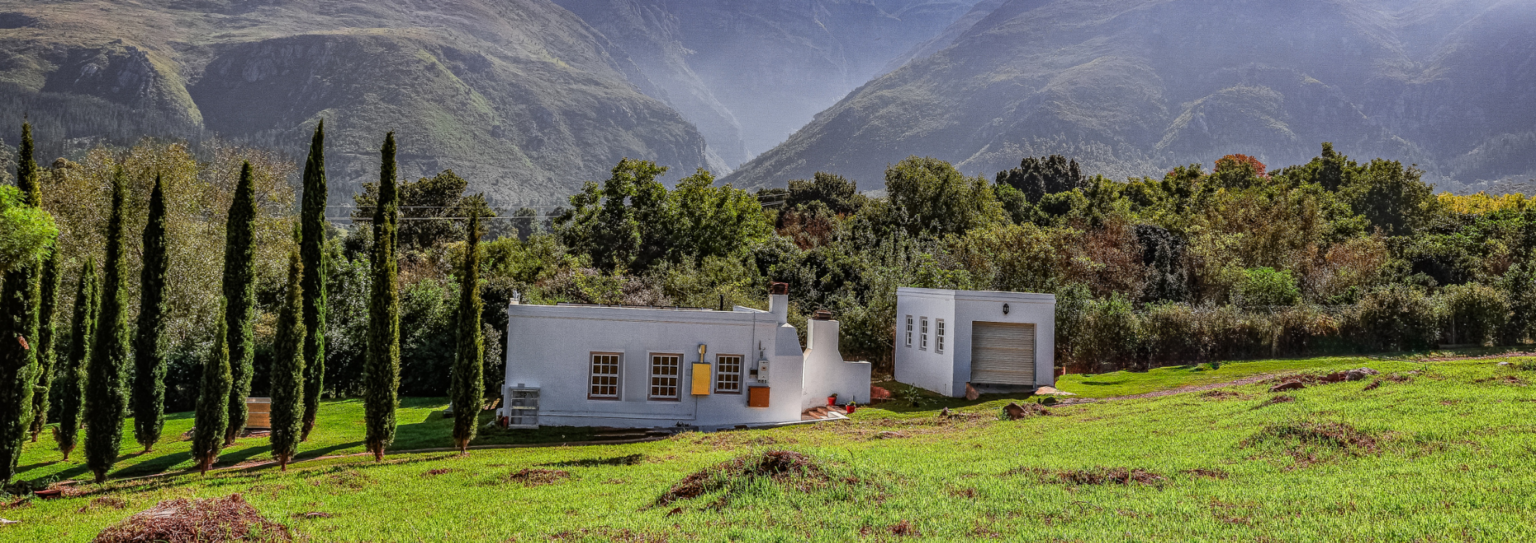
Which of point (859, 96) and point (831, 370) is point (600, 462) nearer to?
point (831, 370)

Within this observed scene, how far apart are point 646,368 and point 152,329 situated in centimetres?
946

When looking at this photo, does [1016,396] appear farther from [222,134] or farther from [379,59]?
[379,59]

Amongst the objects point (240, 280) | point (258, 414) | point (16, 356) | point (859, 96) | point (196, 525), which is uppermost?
point (859, 96)

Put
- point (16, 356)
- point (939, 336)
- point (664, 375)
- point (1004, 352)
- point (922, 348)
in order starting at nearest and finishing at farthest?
point (16, 356) → point (664, 375) → point (1004, 352) → point (939, 336) → point (922, 348)

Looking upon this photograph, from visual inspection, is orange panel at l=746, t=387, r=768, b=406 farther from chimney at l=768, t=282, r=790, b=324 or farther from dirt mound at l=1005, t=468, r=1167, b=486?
dirt mound at l=1005, t=468, r=1167, b=486

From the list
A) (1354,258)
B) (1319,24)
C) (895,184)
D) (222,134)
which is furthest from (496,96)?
(1319,24)

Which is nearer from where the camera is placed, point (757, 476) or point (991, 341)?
point (757, 476)

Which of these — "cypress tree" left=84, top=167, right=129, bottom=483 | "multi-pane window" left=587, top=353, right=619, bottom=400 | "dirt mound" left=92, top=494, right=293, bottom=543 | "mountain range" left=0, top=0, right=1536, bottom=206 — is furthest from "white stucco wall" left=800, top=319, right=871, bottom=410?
"mountain range" left=0, top=0, right=1536, bottom=206

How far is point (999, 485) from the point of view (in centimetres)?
983

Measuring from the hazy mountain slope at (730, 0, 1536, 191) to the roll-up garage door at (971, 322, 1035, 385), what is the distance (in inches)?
3575

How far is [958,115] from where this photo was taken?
13975 cm

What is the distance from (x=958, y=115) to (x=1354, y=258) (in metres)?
103

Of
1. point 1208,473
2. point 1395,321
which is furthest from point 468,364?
point 1395,321

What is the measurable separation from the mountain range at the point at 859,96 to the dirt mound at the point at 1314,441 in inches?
3691
